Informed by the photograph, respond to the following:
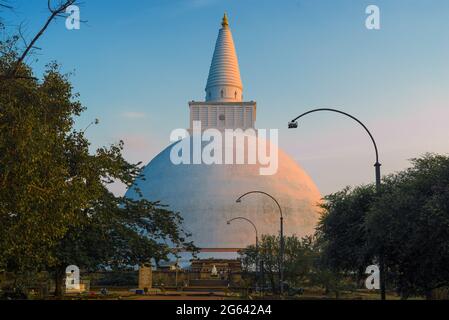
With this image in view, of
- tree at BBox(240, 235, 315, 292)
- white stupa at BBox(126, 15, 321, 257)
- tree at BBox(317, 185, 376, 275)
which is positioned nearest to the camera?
tree at BBox(317, 185, 376, 275)

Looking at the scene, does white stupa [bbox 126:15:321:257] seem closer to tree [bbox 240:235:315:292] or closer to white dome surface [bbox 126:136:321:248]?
white dome surface [bbox 126:136:321:248]

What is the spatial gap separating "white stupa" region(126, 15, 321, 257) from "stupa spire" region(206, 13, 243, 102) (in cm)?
15

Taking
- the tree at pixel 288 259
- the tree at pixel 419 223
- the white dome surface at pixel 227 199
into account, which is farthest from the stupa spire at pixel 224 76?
the tree at pixel 419 223

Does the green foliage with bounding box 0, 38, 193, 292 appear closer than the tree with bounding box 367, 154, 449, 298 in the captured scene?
Yes

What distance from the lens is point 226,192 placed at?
7469 cm

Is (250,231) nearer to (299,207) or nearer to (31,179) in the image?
(299,207)

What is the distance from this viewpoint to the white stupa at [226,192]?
7194 cm

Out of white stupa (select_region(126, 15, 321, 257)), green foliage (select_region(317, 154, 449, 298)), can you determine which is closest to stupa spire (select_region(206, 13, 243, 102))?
white stupa (select_region(126, 15, 321, 257))

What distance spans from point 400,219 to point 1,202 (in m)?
15.4

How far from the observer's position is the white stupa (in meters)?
71.9

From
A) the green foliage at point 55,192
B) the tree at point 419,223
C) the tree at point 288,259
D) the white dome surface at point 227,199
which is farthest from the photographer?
the white dome surface at point 227,199

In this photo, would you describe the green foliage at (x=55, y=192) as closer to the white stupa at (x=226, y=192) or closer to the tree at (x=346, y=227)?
the tree at (x=346, y=227)

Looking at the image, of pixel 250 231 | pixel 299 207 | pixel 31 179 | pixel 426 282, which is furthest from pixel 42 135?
pixel 299 207

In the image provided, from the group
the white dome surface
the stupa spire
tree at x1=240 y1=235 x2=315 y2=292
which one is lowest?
tree at x1=240 y1=235 x2=315 y2=292
